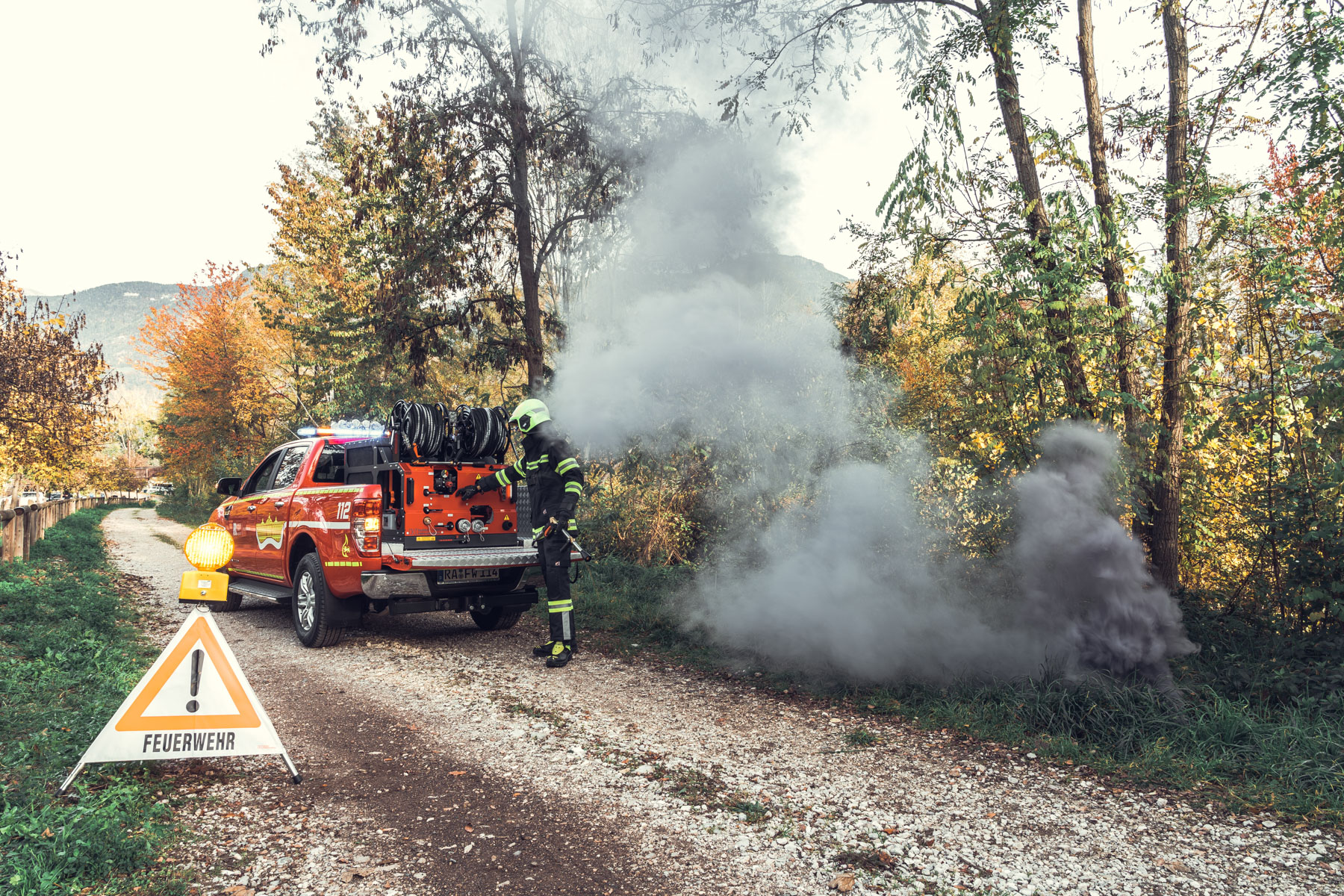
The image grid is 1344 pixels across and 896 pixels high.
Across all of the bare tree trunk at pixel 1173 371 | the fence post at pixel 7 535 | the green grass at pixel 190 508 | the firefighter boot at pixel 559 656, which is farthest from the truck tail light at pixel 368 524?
the green grass at pixel 190 508

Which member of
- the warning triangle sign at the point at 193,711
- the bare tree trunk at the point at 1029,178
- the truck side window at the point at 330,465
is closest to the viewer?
the warning triangle sign at the point at 193,711

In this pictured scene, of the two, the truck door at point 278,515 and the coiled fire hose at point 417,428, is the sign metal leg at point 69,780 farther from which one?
the truck door at point 278,515

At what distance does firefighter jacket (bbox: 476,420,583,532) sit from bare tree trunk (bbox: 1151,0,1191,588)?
5.17 meters

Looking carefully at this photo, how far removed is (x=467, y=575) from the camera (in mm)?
7297

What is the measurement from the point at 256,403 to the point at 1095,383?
→ 27350 mm

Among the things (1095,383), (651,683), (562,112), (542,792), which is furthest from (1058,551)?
(562,112)

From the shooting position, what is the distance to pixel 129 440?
83.8m

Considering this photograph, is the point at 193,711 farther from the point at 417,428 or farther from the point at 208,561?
the point at 417,428

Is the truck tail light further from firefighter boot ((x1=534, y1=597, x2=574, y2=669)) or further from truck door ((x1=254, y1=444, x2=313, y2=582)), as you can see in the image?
firefighter boot ((x1=534, y1=597, x2=574, y2=669))

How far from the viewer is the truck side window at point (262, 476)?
349 inches

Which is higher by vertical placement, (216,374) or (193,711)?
(216,374)

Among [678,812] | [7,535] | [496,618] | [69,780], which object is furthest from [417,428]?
[7,535]

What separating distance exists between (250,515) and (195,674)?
5612 millimetres

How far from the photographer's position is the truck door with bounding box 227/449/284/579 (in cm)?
875
